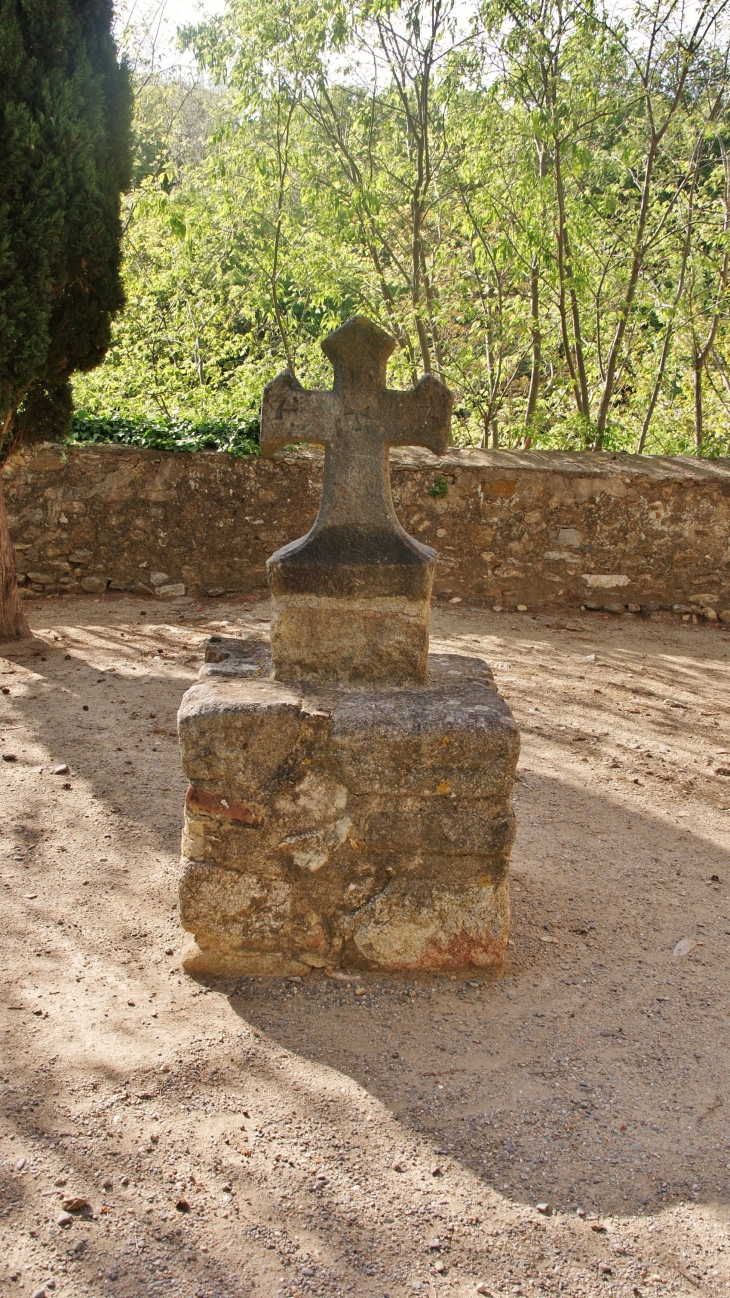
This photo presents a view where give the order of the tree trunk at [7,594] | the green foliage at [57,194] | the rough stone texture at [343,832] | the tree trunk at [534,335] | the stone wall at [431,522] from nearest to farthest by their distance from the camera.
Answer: the rough stone texture at [343,832] → the green foliage at [57,194] → the tree trunk at [7,594] → the stone wall at [431,522] → the tree trunk at [534,335]

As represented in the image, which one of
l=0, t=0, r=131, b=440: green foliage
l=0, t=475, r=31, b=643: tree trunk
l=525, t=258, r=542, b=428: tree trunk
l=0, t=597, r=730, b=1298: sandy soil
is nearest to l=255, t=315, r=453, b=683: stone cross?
l=0, t=597, r=730, b=1298: sandy soil

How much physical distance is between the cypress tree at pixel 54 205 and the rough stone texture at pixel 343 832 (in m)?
3.95

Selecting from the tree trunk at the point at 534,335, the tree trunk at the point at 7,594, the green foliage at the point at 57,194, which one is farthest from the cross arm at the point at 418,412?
the tree trunk at the point at 534,335

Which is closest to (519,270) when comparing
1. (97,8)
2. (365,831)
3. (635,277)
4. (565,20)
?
(635,277)

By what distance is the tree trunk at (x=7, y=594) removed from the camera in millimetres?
6062

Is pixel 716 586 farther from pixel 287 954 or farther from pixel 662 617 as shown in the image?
pixel 287 954

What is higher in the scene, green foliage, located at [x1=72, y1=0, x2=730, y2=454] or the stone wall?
green foliage, located at [x1=72, y1=0, x2=730, y2=454]

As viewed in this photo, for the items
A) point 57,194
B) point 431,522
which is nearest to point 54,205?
point 57,194

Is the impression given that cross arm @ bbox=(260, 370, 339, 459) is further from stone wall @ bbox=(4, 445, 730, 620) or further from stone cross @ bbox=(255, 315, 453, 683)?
stone wall @ bbox=(4, 445, 730, 620)

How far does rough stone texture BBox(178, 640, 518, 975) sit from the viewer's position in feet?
8.71

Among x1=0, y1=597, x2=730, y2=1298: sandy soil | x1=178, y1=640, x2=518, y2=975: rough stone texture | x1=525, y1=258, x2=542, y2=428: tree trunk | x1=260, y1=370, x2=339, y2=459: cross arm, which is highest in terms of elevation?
x1=525, y1=258, x2=542, y2=428: tree trunk

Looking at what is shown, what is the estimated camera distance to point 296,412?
298cm

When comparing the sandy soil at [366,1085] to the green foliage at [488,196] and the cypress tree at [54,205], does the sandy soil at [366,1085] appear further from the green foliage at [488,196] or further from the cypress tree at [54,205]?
the green foliage at [488,196]

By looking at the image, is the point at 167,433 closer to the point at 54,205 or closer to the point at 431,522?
the point at 54,205
